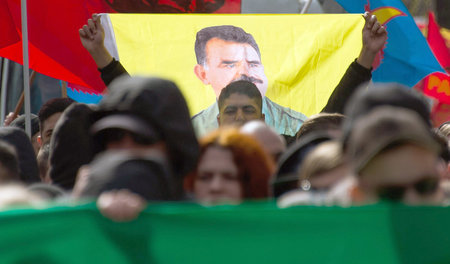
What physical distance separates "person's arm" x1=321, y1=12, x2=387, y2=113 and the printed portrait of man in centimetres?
106

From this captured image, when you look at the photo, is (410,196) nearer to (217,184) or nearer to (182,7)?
(217,184)

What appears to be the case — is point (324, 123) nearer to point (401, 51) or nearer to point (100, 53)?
point (100, 53)

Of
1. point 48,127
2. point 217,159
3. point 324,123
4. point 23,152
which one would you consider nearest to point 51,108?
point 48,127

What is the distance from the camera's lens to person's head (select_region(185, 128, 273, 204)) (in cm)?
328

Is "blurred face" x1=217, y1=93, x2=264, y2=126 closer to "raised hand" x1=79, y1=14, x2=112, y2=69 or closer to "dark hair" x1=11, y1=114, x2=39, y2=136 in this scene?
"raised hand" x1=79, y1=14, x2=112, y2=69

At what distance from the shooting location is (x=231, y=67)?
6.59 metres

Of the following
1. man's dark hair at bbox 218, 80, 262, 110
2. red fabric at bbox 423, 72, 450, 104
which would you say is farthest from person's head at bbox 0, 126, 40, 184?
red fabric at bbox 423, 72, 450, 104

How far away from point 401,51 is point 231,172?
4684mm

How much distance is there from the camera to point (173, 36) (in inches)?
274

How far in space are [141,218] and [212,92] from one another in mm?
3972

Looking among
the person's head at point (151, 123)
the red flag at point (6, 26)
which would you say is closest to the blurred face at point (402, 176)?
the person's head at point (151, 123)

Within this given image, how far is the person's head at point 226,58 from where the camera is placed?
21.7 ft

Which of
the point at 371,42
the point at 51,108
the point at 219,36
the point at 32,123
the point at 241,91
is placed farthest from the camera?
the point at 32,123

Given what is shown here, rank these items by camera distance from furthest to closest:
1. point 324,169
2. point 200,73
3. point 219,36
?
point 219,36, point 200,73, point 324,169
